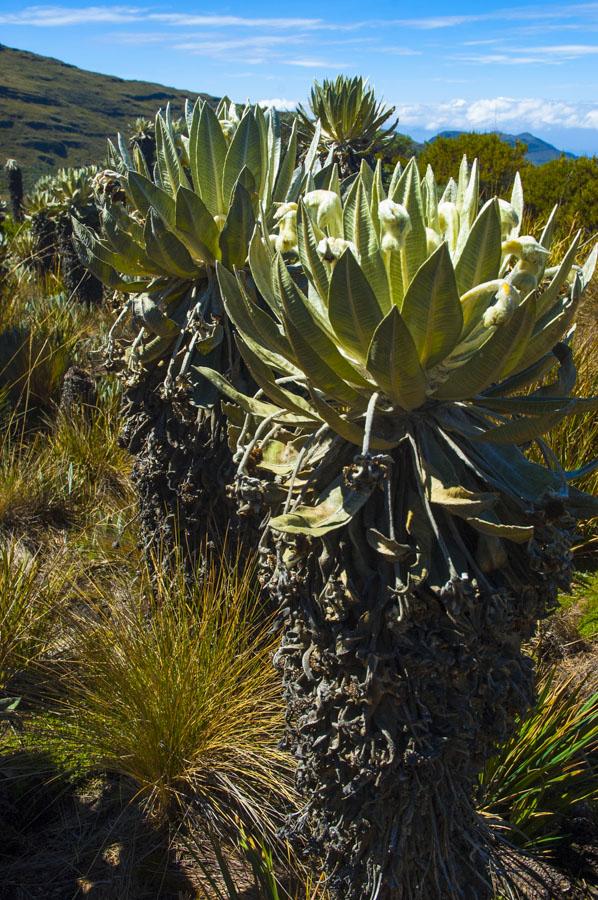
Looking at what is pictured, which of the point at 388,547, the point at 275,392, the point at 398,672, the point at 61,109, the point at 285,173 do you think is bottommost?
the point at 398,672

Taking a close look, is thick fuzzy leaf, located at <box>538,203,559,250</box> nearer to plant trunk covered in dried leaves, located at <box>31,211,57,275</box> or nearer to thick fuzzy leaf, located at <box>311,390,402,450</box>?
thick fuzzy leaf, located at <box>311,390,402,450</box>

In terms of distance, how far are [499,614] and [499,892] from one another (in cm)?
124

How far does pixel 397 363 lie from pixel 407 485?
1.12ft

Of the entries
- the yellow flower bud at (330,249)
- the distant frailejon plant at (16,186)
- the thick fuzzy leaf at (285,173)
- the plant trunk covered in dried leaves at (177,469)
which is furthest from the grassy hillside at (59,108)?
the yellow flower bud at (330,249)

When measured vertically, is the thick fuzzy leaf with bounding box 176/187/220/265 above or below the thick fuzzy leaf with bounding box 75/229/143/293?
above

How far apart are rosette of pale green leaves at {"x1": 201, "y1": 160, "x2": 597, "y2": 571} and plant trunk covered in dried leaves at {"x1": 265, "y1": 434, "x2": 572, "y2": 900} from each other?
0.33ft

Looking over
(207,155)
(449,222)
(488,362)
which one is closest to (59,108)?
(207,155)

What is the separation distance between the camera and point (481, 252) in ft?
5.32

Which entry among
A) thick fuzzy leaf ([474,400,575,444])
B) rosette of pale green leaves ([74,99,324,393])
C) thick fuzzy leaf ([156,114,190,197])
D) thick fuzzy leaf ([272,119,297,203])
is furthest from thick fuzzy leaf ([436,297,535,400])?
thick fuzzy leaf ([156,114,190,197])

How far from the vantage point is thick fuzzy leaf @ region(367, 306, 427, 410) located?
1.52 m

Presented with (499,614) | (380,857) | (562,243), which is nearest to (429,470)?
(499,614)

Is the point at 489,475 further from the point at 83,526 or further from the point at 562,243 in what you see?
the point at 562,243

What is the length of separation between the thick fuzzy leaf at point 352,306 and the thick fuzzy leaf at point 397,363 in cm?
9

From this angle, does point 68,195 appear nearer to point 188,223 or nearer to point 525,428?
point 188,223
